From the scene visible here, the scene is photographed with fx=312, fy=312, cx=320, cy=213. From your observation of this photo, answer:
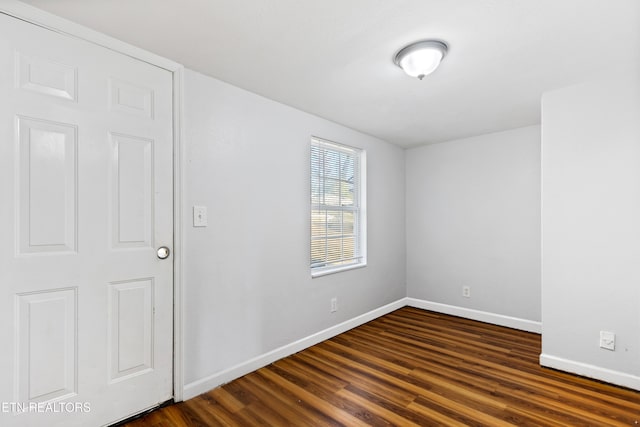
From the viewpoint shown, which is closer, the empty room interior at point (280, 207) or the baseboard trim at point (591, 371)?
the empty room interior at point (280, 207)

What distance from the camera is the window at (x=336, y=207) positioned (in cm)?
314

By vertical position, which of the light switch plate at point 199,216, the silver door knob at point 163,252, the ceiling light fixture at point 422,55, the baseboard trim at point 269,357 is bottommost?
the baseboard trim at point 269,357

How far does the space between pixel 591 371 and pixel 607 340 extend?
27 cm

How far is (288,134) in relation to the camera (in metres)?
2.80

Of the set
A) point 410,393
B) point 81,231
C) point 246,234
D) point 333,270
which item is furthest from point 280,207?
point 410,393

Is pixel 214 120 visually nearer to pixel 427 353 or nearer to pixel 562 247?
pixel 427 353

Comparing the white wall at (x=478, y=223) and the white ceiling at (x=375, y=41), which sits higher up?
the white ceiling at (x=375, y=41)

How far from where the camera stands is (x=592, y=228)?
235 cm

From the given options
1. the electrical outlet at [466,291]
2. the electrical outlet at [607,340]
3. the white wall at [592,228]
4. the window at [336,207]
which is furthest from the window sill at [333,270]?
the electrical outlet at [607,340]

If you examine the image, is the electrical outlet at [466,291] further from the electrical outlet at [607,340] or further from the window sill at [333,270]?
the electrical outlet at [607,340]

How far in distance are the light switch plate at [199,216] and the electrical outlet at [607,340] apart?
118 inches

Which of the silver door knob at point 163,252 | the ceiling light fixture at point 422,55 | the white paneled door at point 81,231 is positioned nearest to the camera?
the white paneled door at point 81,231

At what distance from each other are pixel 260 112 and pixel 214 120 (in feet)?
1.44

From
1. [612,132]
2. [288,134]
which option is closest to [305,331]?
[288,134]
